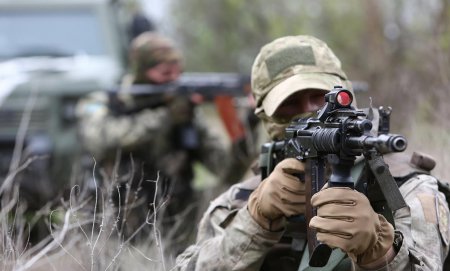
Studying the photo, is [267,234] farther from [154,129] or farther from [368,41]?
[368,41]

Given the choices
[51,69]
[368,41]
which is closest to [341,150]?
[51,69]

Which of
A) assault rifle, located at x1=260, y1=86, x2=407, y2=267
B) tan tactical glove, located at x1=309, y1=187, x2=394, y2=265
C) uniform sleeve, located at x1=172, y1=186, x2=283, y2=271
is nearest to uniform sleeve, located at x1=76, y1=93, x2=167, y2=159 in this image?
uniform sleeve, located at x1=172, y1=186, x2=283, y2=271

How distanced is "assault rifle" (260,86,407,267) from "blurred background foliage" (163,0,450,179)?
1.55m

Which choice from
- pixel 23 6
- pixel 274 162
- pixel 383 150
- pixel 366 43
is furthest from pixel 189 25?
pixel 383 150

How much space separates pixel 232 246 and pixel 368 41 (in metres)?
6.52

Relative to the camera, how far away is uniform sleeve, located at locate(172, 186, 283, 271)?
8.98 ft

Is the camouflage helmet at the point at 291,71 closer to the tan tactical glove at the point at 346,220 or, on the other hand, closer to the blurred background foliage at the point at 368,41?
the tan tactical glove at the point at 346,220

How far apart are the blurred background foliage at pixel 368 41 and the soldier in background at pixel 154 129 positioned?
1302 millimetres

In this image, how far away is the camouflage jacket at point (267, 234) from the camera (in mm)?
2479

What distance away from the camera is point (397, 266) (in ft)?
7.79

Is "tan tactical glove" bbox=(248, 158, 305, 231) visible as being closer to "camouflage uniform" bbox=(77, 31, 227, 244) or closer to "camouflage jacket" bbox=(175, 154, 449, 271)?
"camouflage jacket" bbox=(175, 154, 449, 271)

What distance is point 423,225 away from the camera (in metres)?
2.53

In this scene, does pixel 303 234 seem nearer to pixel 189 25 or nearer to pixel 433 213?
pixel 433 213

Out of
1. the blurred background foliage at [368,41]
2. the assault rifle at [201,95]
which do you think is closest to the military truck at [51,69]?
the assault rifle at [201,95]
